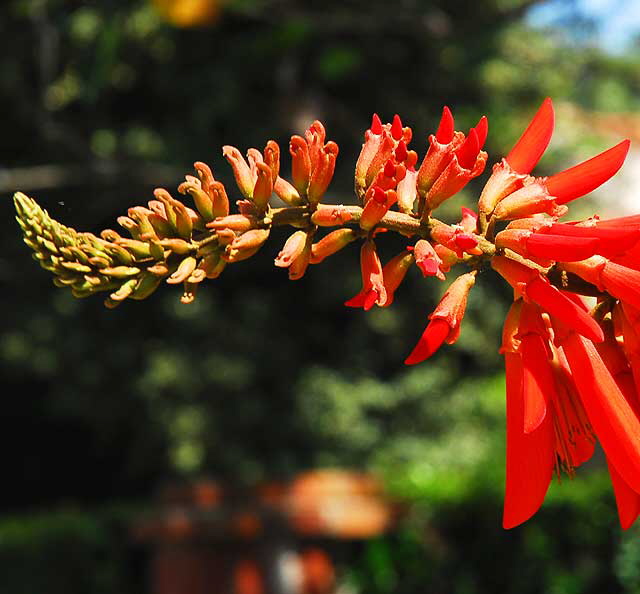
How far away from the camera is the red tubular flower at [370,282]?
0.77 metres

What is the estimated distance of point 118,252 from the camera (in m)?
0.77

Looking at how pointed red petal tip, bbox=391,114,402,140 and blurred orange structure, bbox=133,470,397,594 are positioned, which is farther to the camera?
blurred orange structure, bbox=133,470,397,594

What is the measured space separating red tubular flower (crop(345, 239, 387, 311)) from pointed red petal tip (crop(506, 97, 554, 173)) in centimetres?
15

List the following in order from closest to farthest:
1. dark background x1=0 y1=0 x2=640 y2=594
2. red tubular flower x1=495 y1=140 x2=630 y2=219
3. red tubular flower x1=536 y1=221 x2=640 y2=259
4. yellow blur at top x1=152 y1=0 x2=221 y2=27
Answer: red tubular flower x1=536 y1=221 x2=640 y2=259, red tubular flower x1=495 y1=140 x2=630 y2=219, yellow blur at top x1=152 y1=0 x2=221 y2=27, dark background x1=0 y1=0 x2=640 y2=594

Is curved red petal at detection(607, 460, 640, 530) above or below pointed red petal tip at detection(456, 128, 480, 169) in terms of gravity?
below

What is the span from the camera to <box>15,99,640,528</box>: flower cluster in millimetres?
714

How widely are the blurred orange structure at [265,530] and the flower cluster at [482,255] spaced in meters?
6.31

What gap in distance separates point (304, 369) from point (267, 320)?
532mm

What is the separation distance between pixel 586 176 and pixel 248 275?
8097 mm

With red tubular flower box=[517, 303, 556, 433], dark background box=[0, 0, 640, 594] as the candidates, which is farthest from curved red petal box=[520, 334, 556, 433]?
dark background box=[0, 0, 640, 594]

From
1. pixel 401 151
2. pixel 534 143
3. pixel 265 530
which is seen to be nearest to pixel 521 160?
pixel 534 143

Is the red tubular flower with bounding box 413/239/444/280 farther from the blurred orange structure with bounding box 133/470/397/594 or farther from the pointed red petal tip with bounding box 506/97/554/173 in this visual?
the blurred orange structure with bounding box 133/470/397/594

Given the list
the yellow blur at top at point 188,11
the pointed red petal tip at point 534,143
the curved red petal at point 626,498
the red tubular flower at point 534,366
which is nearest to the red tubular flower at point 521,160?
the pointed red petal tip at point 534,143

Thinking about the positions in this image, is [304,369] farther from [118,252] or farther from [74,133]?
[118,252]
